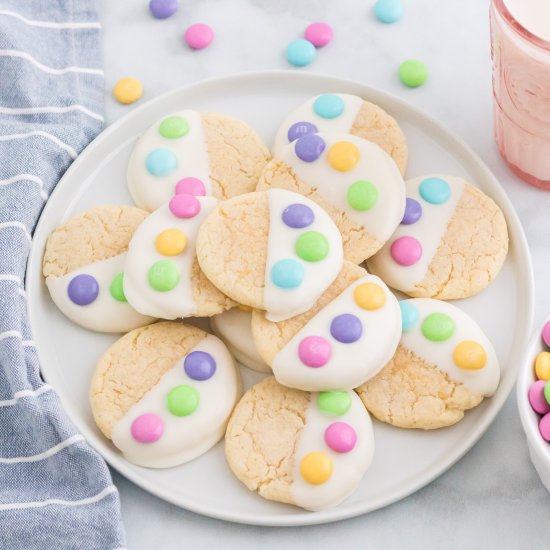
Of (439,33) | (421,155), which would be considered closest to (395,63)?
(439,33)

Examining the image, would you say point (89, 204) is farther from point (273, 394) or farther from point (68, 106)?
point (273, 394)

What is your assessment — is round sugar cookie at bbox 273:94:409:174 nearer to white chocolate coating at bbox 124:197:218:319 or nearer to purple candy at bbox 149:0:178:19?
white chocolate coating at bbox 124:197:218:319

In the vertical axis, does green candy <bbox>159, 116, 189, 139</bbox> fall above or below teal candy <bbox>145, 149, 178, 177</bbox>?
above

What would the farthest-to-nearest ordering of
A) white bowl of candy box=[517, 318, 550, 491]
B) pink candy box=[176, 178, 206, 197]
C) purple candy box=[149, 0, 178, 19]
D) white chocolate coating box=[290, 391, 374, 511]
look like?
1. purple candy box=[149, 0, 178, 19]
2. pink candy box=[176, 178, 206, 197]
3. white chocolate coating box=[290, 391, 374, 511]
4. white bowl of candy box=[517, 318, 550, 491]

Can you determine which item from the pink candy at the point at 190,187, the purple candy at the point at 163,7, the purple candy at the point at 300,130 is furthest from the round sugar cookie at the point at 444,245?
the purple candy at the point at 163,7

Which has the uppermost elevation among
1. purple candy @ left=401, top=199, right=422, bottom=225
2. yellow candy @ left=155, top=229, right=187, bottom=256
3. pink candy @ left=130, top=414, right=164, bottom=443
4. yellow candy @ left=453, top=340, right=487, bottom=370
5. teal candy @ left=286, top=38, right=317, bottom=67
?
yellow candy @ left=155, top=229, right=187, bottom=256

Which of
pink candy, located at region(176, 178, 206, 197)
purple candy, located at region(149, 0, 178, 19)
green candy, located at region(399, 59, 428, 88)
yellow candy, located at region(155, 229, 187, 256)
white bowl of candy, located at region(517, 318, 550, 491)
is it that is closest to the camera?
white bowl of candy, located at region(517, 318, 550, 491)

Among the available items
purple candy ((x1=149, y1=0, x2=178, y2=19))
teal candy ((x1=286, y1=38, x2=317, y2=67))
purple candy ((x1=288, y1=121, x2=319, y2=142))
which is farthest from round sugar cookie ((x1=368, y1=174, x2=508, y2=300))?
purple candy ((x1=149, y1=0, x2=178, y2=19))
